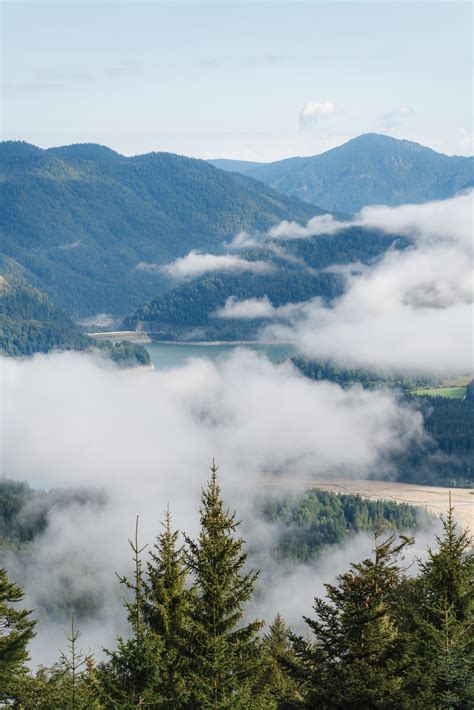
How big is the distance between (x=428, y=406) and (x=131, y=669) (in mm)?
172093

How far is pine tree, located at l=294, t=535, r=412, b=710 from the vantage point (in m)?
21.6

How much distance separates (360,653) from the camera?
72.0 feet

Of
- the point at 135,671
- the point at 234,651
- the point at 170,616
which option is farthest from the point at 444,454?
the point at 135,671

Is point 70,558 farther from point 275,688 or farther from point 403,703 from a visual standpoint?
point 403,703

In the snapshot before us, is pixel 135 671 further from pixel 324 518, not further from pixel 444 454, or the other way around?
pixel 444 454

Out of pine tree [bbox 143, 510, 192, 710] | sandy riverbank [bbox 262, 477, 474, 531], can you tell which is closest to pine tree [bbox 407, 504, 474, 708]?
pine tree [bbox 143, 510, 192, 710]

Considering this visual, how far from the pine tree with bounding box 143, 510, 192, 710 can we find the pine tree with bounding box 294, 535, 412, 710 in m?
3.01

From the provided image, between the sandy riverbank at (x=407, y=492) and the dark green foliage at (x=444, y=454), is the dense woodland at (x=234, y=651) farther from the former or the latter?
the dark green foliage at (x=444, y=454)

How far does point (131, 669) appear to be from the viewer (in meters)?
19.7

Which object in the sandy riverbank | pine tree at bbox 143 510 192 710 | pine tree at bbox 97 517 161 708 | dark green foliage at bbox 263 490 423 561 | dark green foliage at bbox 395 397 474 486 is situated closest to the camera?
pine tree at bbox 97 517 161 708

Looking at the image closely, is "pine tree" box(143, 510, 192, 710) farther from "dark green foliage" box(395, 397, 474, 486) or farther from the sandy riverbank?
"dark green foliage" box(395, 397, 474, 486)

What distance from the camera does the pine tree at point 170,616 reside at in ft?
69.8

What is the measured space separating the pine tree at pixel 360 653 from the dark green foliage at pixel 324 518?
294ft

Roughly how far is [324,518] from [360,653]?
350ft
